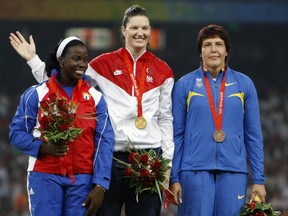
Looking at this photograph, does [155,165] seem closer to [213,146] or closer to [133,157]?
[133,157]

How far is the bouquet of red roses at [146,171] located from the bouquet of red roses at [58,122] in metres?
0.55

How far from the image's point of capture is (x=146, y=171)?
697cm

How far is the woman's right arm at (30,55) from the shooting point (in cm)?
750

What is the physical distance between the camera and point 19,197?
1894 cm

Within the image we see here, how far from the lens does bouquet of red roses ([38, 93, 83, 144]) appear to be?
6633mm

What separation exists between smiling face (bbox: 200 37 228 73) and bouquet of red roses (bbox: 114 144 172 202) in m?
0.89

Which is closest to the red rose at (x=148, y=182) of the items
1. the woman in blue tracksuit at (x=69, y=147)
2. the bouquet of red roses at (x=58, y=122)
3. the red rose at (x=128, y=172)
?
the red rose at (x=128, y=172)

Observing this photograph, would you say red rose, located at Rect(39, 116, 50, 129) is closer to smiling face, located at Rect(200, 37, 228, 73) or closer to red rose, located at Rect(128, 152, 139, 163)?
red rose, located at Rect(128, 152, 139, 163)

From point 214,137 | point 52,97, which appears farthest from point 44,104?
point 214,137

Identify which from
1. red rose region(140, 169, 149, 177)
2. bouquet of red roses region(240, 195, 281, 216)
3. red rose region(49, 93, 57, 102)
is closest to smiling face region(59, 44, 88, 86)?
red rose region(49, 93, 57, 102)

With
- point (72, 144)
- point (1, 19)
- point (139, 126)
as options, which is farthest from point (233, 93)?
point (1, 19)

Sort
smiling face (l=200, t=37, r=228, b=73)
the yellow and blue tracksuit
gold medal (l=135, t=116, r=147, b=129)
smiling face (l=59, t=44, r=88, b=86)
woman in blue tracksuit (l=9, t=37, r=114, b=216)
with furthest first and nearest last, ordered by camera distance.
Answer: smiling face (l=200, t=37, r=228, b=73)
the yellow and blue tracksuit
gold medal (l=135, t=116, r=147, b=129)
smiling face (l=59, t=44, r=88, b=86)
woman in blue tracksuit (l=9, t=37, r=114, b=216)

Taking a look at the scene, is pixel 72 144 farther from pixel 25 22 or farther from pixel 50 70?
pixel 25 22

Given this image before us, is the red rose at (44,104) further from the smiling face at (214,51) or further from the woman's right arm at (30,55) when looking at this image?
the smiling face at (214,51)
